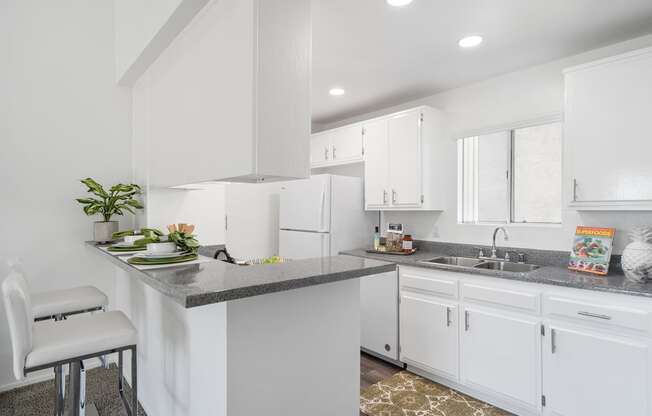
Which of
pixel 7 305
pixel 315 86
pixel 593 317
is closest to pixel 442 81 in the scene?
pixel 315 86

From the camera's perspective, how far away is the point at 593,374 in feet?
6.49

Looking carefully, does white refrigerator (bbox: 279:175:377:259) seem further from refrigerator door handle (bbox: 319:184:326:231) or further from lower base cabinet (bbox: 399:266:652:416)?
lower base cabinet (bbox: 399:266:652:416)

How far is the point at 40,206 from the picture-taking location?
2.64 metres

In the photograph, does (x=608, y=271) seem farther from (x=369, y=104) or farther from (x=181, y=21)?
(x=181, y=21)

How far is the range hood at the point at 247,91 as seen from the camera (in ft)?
4.30

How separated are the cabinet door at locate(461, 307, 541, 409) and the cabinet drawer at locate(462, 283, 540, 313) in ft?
0.25

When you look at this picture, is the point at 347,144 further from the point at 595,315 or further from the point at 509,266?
the point at 595,315

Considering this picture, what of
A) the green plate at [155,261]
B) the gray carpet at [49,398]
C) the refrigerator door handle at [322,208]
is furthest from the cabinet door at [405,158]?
the gray carpet at [49,398]

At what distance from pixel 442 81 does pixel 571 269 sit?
1793 mm

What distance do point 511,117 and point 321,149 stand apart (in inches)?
79.0

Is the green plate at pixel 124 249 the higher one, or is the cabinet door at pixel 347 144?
the cabinet door at pixel 347 144

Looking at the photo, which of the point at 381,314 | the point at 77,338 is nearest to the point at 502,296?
the point at 381,314

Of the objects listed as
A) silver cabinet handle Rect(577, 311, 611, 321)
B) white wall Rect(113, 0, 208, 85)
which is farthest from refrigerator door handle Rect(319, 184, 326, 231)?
silver cabinet handle Rect(577, 311, 611, 321)

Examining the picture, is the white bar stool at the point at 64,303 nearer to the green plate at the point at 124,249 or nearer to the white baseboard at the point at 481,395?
the green plate at the point at 124,249
